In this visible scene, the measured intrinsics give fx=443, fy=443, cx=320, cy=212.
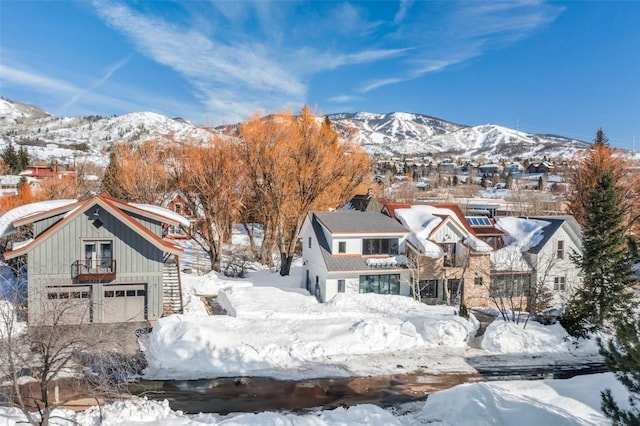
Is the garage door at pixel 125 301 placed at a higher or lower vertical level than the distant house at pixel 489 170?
lower

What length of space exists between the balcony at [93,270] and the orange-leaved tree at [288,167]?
1458cm

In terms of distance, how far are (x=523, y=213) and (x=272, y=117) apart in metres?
40.8

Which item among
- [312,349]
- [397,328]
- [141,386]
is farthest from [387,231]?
[141,386]

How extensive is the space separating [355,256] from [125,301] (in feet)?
46.3

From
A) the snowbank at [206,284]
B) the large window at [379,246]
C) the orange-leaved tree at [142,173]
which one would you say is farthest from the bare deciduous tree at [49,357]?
the orange-leaved tree at [142,173]

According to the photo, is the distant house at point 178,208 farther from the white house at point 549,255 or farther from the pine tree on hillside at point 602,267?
the pine tree on hillside at point 602,267

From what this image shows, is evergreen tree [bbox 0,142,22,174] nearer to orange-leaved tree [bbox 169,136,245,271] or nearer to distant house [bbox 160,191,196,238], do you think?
distant house [bbox 160,191,196,238]

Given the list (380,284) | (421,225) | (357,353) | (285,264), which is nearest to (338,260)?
(380,284)

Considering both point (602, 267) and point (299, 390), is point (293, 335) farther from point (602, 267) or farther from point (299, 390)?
point (602, 267)

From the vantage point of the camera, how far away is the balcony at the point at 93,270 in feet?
75.8

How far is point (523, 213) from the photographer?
6147 cm

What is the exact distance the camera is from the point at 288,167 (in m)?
36.1

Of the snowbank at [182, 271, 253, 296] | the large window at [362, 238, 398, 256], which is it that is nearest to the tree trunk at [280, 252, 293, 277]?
the snowbank at [182, 271, 253, 296]

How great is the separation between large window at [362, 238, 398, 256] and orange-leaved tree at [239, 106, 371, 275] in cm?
827
